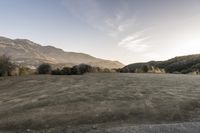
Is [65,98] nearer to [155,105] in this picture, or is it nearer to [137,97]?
[137,97]

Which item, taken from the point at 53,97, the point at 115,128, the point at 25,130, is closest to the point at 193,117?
the point at 115,128

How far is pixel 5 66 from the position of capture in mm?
30500

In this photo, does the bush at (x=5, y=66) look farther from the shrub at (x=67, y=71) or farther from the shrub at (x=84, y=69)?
the shrub at (x=84, y=69)

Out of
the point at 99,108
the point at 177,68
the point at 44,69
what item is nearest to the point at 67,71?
the point at 44,69

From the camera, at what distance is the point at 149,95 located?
595 inches

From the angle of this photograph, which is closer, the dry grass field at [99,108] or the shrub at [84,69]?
the dry grass field at [99,108]

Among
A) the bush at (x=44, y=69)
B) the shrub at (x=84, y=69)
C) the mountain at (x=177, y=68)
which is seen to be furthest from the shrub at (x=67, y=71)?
the mountain at (x=177, y=68)

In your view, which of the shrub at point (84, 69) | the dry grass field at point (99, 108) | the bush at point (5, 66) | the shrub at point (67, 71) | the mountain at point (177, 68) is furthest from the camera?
the mountain at point (177, 68)

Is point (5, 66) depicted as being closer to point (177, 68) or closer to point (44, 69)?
point (44, 69)

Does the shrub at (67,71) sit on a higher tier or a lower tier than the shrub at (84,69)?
lower

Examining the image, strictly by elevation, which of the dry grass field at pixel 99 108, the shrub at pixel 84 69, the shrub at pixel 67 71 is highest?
the shrub at pixel 84 69

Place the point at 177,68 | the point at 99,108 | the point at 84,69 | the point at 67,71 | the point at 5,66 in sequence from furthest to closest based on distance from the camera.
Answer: the point at 177,68 < the point at 84,69 < the point at 67,71 < the point at 5,66 < the point at 99,108

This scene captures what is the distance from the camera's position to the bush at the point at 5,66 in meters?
29.7

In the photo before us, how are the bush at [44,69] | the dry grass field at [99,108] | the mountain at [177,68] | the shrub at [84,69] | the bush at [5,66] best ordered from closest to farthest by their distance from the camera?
the dry grass field at [99,108]
the bush at [5,66]
the shrub at [84,69]
the bush at [44,69]
the mountain at [177,68]
